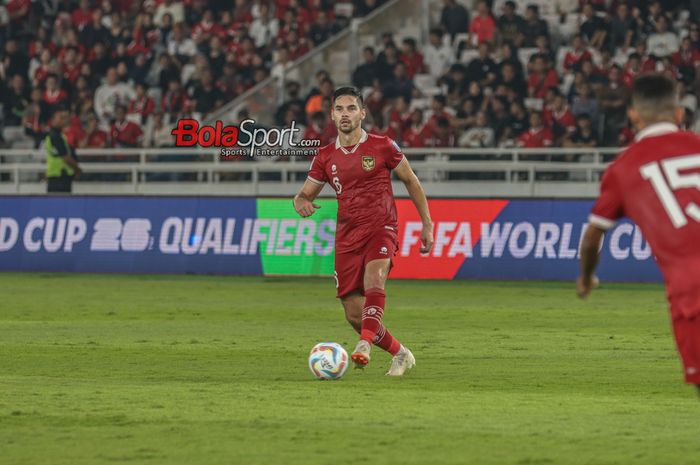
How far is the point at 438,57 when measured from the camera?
31.3 meters

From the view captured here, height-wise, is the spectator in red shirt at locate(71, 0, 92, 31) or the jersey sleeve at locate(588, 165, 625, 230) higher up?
the spectator in red shirt at locate(71, 0, 92, 31)

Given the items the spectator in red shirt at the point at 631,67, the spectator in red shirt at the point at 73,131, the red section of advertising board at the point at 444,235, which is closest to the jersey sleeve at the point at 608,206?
the red section of advertising board at the point at 444,235

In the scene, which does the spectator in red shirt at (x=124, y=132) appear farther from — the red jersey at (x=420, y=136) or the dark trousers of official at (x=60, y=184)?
the red jersey at (x=420, y=136)

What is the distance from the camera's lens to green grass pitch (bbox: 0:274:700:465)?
28.7 ft

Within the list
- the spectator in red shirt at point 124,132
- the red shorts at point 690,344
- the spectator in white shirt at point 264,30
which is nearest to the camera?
the red shorts at point 690,344

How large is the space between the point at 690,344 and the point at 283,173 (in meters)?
22.5

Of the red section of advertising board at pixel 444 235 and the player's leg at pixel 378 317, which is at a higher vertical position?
the player's leg at pixel 378 317

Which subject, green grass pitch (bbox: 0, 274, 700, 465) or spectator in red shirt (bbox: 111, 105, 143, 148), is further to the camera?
spectator in red shirt (bbox: 111, 105, 143, 148)

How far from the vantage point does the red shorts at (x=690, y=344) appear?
6918 mm

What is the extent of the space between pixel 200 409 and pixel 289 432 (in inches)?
48.7

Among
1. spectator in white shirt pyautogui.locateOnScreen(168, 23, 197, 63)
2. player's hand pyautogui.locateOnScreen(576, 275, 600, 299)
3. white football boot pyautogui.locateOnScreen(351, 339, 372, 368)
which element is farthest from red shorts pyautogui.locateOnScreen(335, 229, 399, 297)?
spectator in white shirt pyautogui.locateOnScreen(168, 23, 197, 63)

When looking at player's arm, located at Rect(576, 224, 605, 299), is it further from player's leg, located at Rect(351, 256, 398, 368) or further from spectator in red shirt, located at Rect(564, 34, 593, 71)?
spectator in red shirt, located at Rect(564, 34, 593, 71)

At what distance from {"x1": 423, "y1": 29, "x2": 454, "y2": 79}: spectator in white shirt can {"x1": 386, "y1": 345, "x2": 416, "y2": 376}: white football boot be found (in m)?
18.7

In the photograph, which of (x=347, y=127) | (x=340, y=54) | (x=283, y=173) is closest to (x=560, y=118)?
(x=283, y=173)
